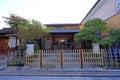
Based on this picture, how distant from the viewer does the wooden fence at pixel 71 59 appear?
977 centimetres

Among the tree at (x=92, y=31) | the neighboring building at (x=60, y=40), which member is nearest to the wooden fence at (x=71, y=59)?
the tree at (x=92, y=31)

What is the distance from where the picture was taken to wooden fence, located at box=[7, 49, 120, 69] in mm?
9772

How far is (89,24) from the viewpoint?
13773 millimetres

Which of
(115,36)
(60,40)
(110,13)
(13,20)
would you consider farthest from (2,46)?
(115,36)

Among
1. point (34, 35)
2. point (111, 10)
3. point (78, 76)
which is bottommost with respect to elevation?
point (78, 76)

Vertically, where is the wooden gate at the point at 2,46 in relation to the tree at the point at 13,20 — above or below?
below

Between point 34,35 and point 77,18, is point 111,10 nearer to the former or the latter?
point 34,35

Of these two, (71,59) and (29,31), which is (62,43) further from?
(71,59)

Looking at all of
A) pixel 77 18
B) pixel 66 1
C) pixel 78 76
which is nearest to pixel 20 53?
pixel 78 76

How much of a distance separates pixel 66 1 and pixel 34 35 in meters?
6.67

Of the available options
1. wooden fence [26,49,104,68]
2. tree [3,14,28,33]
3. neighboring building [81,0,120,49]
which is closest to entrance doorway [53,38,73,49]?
tree [3,14,28,33]

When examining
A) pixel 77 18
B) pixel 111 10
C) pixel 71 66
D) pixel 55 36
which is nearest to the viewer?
pixel 71 66

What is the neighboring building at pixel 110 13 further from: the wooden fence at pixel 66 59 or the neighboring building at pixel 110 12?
the wooden fence at pixel 66 59

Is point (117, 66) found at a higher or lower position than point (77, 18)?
lower
